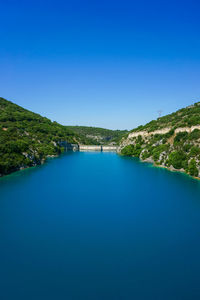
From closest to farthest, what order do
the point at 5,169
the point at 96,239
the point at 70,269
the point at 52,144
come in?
1. the point at 70,269
2. the point at 96,239
3. the point at 5,169
4. the point at 52,144

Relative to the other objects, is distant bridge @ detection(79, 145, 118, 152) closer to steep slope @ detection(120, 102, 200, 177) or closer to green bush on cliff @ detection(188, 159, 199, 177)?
steep slope @ detection(120, 102, 200, 177)

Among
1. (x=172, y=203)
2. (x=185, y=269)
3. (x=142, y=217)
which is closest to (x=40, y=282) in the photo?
(x=185, y=269)

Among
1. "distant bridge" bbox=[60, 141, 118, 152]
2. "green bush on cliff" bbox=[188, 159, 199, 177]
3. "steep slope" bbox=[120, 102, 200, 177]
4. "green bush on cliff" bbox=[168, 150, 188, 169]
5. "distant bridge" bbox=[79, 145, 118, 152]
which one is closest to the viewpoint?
"green bush on cliff" bbox=[188, 159, 199, 177]

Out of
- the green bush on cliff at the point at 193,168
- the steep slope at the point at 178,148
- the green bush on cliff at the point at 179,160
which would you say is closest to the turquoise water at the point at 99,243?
the green bush on cliff at the point at 193,168

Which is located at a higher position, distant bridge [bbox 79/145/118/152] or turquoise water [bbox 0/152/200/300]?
distant bridge [bbox 79/145/118/152]

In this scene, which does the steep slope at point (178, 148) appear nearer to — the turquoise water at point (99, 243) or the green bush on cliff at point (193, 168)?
the green bush on cliff at point (193, 168)

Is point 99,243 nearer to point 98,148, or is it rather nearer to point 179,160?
point 179,160

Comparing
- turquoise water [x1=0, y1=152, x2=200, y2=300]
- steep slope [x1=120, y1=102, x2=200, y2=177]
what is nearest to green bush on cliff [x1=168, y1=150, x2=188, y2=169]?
steep slope [x1=120, y1=102, x2=200, y2=177]

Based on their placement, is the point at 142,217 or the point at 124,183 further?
the point at 124,183

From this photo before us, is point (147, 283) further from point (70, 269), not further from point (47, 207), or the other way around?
point (47, 207)
